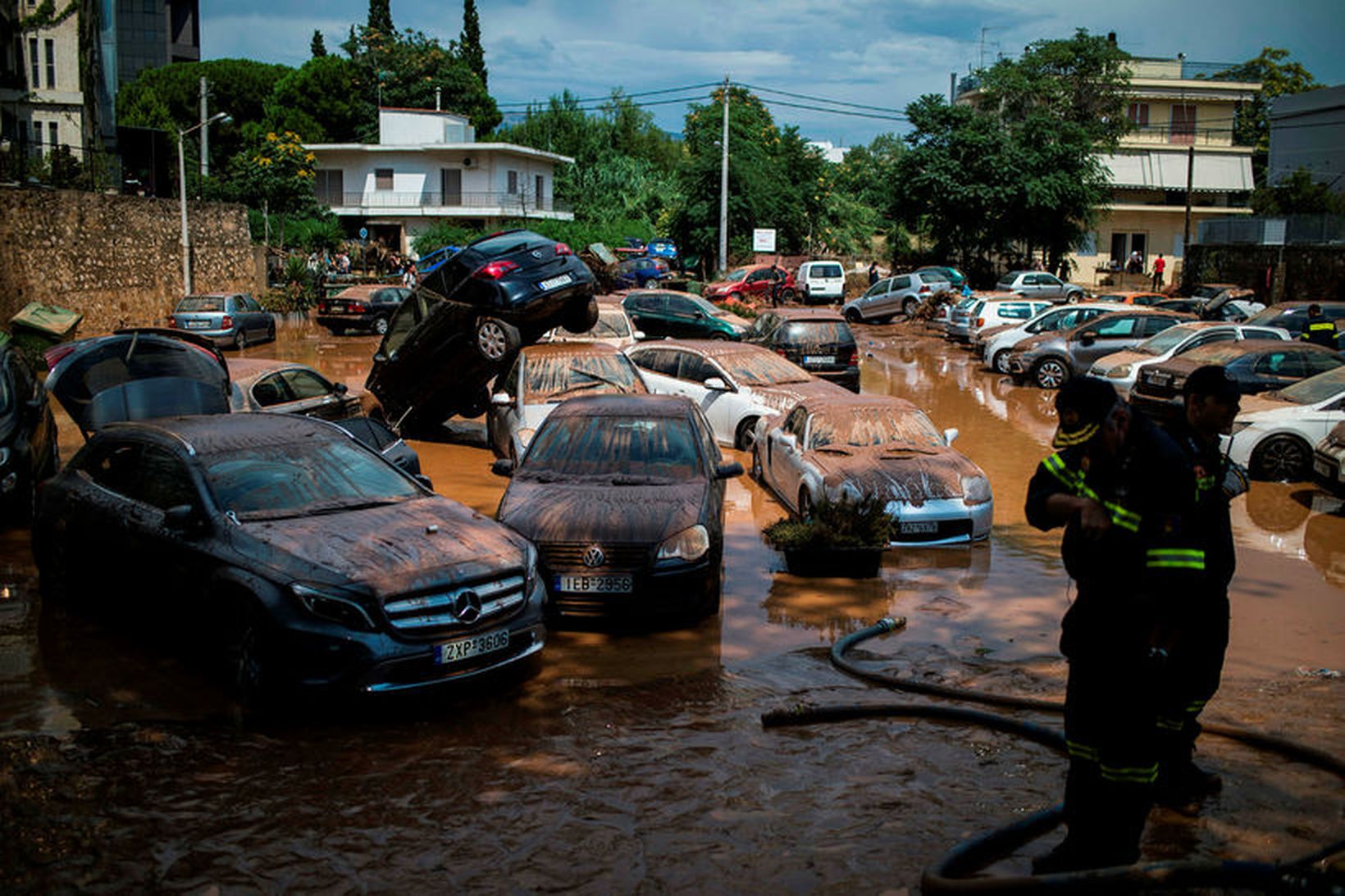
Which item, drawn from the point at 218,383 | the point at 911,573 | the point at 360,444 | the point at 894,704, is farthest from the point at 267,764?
the point at 218,383

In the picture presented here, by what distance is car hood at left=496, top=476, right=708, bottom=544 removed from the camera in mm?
8227

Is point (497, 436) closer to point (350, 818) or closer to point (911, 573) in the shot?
point (911, 573)

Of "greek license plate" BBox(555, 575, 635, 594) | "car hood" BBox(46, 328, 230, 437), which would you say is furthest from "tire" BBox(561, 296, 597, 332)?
"greek license plate" BBox(555, 575, 635, 594)

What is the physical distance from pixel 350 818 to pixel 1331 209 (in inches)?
1754

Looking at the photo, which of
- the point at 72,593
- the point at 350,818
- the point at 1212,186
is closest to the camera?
the point at 350,818

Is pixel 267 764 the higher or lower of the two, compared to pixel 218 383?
lower

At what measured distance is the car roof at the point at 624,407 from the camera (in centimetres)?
1009

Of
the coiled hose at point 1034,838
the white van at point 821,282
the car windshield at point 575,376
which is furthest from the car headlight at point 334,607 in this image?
the white van at point 821,282

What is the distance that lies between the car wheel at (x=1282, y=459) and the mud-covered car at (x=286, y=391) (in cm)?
1180

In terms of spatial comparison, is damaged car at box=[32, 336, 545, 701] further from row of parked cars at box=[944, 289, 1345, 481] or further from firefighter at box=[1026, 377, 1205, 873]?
row of parked cars at box=[944, 289, 1345, 481]

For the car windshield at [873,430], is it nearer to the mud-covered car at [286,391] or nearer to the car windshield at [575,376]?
the car windshield at [575,376]

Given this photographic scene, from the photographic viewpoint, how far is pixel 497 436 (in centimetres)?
1524

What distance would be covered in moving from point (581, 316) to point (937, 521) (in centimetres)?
738

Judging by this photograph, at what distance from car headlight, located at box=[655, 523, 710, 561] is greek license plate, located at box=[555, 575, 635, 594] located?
Answer: 28 cm
